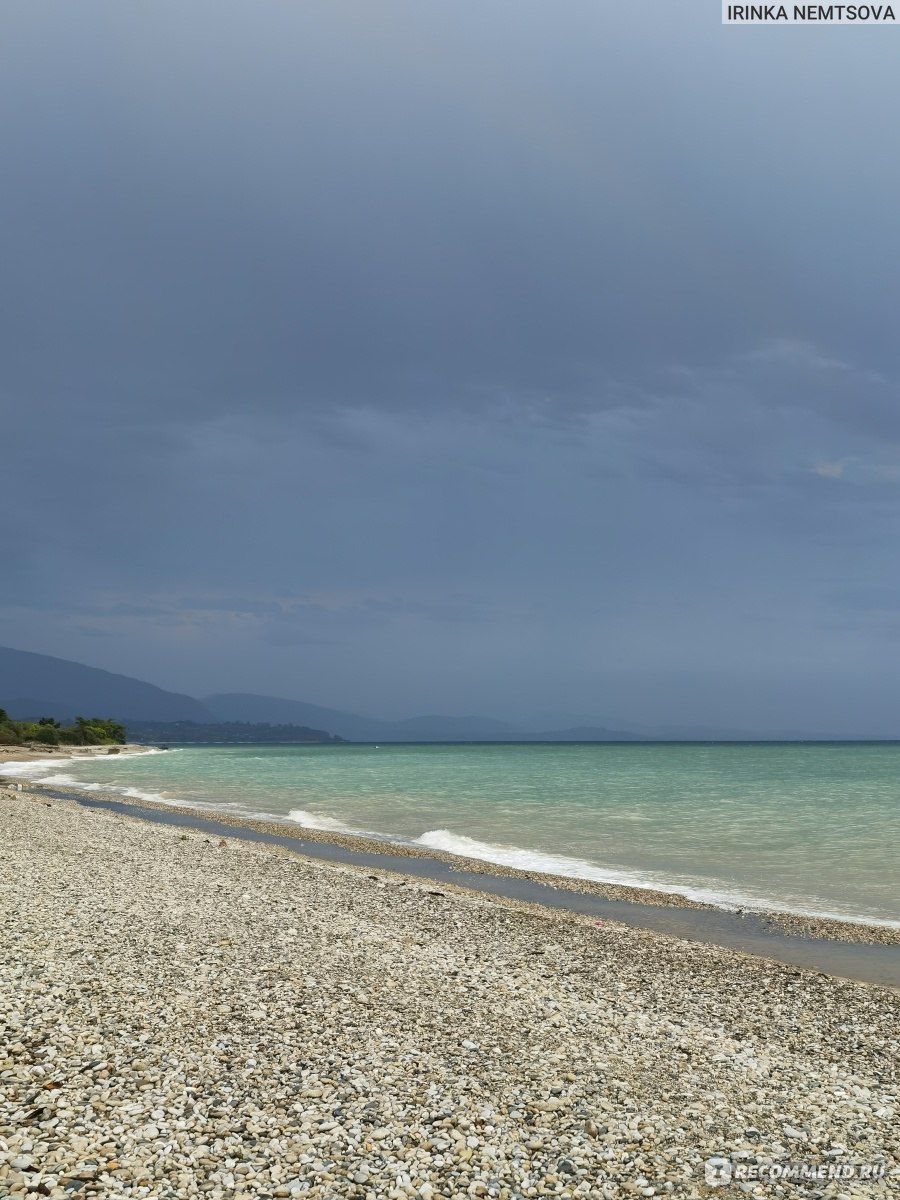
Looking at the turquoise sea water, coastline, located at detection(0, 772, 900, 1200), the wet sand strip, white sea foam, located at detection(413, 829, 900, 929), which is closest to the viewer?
coastline, located at detection(0, 772, 900, 1200)

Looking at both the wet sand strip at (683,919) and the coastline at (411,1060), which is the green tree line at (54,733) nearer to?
the wet sand strip at (683,919)

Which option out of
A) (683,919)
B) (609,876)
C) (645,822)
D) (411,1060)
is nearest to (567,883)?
(609,876)

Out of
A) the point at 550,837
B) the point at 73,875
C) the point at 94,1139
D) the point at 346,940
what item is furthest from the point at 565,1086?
the point at 550,837

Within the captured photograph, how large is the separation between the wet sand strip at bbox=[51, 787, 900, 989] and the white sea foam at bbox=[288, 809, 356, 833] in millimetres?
5386

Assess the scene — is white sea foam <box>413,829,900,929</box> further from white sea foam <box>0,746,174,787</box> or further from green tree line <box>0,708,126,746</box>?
green tree line <box>0,708,126,746</box>

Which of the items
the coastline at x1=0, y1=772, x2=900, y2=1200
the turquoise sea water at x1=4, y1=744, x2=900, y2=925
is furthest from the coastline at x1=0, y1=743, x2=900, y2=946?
the coastline at x1=0, y1=772, x2=900, y2=1200

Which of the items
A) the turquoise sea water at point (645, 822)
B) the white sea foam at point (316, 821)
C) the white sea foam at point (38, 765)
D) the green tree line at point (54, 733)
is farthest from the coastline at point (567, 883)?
the green tree line at point (54, 733)

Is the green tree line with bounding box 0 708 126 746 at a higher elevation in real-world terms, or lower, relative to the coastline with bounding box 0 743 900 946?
lower

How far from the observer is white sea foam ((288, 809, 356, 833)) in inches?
1308

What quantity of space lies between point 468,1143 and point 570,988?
16.1 feet

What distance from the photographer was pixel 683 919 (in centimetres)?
1714

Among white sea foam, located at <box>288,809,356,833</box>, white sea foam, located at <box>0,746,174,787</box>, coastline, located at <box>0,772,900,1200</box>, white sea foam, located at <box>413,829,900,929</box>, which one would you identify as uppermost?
coastline, located at <box>0,772,900,1200</box>

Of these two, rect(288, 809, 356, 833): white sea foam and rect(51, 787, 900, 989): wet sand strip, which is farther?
rect(288, 809, 356, 833): white sea foam

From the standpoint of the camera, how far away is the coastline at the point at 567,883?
15914mm
